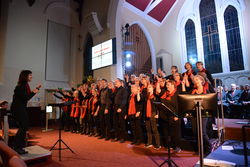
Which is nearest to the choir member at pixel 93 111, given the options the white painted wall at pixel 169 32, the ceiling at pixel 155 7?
the white painted wall at pixel 169 32

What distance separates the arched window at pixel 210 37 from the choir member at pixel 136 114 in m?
8.36

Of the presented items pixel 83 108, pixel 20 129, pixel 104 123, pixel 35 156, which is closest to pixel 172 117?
pixel 104 123

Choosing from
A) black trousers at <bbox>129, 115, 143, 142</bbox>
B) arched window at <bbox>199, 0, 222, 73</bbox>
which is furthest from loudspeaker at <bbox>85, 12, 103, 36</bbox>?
arched window at <bbox>199, 0, 222, 73</bbox>

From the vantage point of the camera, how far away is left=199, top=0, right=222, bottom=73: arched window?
10719 millimetres

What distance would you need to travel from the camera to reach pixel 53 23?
10016 mm

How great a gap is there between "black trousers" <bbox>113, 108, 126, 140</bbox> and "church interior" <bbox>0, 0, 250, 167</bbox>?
0.09ft

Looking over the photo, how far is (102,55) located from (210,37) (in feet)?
23.4

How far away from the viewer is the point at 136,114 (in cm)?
422

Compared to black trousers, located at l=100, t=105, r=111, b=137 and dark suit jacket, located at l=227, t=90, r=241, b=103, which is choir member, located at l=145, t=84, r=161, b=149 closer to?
black trousers, located at l=100, t=105, r=111, b=137

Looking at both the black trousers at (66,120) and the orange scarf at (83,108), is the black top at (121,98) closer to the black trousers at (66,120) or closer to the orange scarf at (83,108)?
the orange scarf at (83,108)

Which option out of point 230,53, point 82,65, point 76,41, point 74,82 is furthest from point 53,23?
point 230,53

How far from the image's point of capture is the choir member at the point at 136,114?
13.9 ft

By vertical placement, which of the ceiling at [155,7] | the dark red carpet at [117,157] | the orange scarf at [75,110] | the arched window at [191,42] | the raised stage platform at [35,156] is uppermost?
the ceiling at [155,7]

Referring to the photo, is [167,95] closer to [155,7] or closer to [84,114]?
[84,114]
